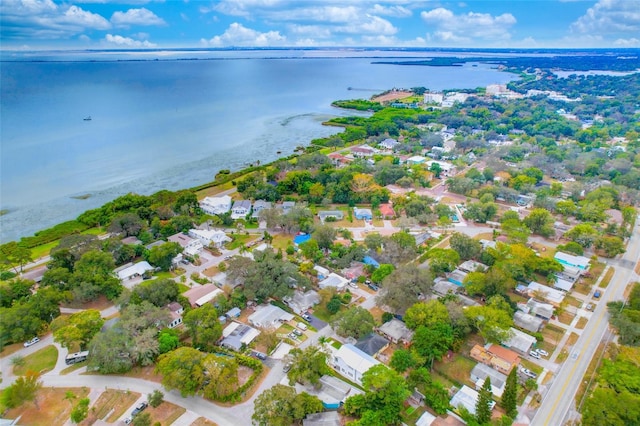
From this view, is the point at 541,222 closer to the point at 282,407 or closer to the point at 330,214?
the point at 330,214

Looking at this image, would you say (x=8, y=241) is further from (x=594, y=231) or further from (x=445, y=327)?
(x=594, y=231)

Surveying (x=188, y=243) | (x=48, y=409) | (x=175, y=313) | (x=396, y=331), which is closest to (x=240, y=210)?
(x=188, y=243)

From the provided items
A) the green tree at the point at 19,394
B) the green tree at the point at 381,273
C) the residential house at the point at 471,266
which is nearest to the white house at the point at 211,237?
the green tree at the point at 381,273

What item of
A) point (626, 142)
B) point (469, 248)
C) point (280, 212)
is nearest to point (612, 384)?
point (469, 248)

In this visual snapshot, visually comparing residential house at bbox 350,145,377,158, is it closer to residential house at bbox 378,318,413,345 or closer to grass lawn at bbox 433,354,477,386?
residential house at bbox 378,318,413,345

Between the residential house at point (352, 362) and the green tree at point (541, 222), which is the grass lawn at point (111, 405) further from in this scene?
the green tree at point (541, 222)

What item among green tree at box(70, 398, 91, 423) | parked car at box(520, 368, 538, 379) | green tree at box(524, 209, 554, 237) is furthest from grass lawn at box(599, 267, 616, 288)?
green tree at box(70, 398, 91, 423)
